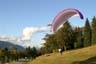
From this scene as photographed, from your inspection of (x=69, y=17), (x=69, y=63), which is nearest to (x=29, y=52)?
(x=69, y=63)

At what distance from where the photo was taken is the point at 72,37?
96188mm

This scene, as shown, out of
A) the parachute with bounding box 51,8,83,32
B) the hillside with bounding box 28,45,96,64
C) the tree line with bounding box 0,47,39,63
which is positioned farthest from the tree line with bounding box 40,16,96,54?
the parachute with bounding box 51,8,83,32

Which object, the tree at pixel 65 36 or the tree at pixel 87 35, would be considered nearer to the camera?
the tree at pixel 65 36

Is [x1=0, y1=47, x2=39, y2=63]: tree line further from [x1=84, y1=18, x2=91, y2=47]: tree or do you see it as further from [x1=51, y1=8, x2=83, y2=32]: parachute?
[x1=51, y1=8, x2=83, y2=32]: parachute

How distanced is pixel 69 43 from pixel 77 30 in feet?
28.3

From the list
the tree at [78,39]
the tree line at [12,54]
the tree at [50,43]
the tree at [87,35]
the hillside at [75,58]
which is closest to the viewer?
the hillside at [75,58]

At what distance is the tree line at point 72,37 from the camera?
92.8 metres

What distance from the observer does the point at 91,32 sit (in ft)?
318

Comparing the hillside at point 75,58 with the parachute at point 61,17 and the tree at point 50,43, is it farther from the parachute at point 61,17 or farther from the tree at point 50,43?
the tree at point 50,43

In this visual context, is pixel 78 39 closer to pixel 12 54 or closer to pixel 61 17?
pixel 12 54

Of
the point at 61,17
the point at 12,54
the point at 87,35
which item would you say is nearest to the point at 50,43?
the point at 87,35

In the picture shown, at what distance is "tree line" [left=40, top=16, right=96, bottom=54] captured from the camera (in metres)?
92.8

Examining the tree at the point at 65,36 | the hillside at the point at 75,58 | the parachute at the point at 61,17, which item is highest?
the tree at the point at 65,36

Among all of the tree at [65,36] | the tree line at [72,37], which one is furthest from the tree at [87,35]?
the tree at [65,36]
